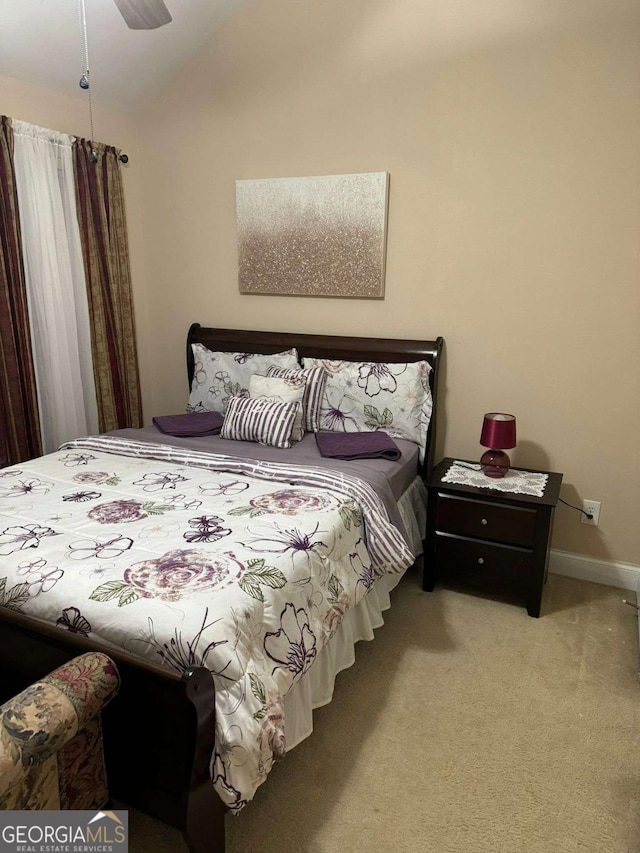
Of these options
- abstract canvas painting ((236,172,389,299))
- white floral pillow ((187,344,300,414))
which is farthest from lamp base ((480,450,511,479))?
white floral pillow ((187,344,300,414))

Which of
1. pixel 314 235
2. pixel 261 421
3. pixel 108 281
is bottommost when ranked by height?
pixel 261 421

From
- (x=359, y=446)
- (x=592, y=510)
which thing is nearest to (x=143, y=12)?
(x=359, y=446)

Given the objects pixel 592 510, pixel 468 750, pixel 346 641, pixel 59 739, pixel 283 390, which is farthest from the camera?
pixel 283 390

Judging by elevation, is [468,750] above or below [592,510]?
below

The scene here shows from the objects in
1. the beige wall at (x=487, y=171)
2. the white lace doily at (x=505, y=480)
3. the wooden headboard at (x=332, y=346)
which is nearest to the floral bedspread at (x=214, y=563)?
the white lace doily at (x=505, y=480)

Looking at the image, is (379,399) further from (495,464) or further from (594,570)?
(594,570)

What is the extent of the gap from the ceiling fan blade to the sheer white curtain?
122cm

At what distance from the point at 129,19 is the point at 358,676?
2.44 m

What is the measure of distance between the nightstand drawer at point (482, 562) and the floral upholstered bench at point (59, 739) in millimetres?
1718

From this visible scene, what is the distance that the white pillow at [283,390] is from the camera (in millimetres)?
2971

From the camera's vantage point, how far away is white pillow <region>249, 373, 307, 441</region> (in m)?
2.97

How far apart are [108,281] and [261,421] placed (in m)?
1.39

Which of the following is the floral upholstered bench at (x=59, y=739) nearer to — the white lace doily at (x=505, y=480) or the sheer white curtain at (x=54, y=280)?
the white lace doily at (x=505, y=480)

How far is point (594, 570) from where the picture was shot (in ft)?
9.59
